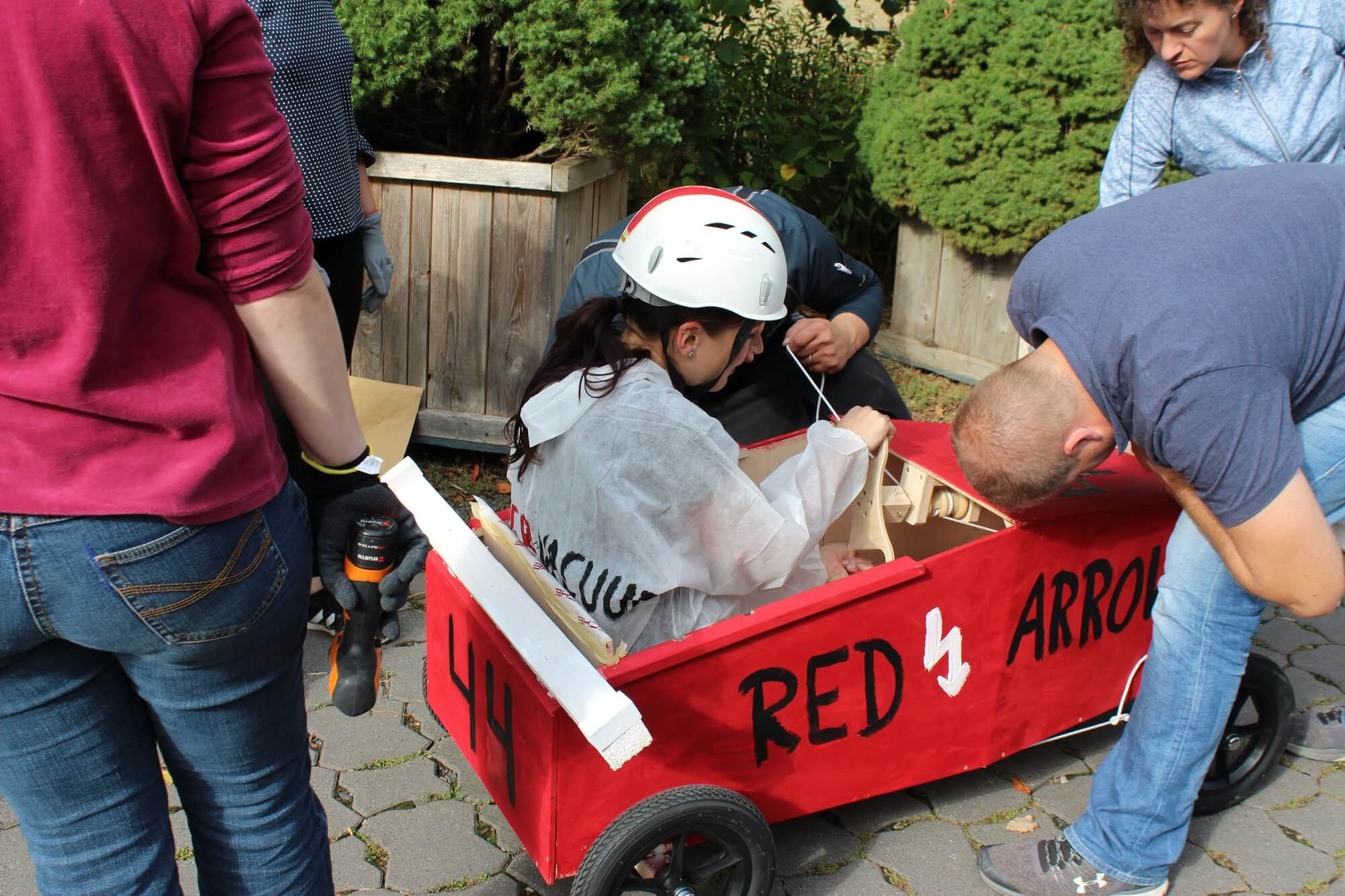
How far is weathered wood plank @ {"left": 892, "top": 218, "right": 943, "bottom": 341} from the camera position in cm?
579

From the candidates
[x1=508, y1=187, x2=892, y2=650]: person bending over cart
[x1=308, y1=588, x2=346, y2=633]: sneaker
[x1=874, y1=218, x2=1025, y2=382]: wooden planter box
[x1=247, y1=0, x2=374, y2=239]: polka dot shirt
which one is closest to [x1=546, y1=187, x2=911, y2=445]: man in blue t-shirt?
[x1=508, y1=187, x2=892, y2=650]: person bending over cart

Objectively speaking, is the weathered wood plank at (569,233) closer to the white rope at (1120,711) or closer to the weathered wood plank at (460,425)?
the weathered wood plank at (460,425)

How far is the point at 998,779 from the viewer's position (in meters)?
2.87

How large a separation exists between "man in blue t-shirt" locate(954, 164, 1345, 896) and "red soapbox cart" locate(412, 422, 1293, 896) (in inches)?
9.3

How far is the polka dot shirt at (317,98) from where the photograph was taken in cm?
290

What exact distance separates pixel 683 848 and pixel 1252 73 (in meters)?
2.30

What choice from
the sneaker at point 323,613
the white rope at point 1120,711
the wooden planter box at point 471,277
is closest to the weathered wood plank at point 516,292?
the wooden planter box at point 471,277

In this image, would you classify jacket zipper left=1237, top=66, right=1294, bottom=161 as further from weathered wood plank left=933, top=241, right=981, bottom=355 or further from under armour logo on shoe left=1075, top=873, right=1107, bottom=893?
weathered wood plank left=933, top=241, right=981, bottom=355

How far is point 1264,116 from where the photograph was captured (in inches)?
113

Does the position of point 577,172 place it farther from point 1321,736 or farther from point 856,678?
point 1321,736

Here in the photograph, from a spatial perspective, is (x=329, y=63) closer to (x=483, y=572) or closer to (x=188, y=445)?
(x=483, y=572)

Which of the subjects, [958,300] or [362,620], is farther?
[958,300]

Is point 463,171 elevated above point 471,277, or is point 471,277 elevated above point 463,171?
point 463,171

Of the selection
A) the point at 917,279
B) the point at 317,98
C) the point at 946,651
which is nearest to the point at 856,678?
the point at 946,651
